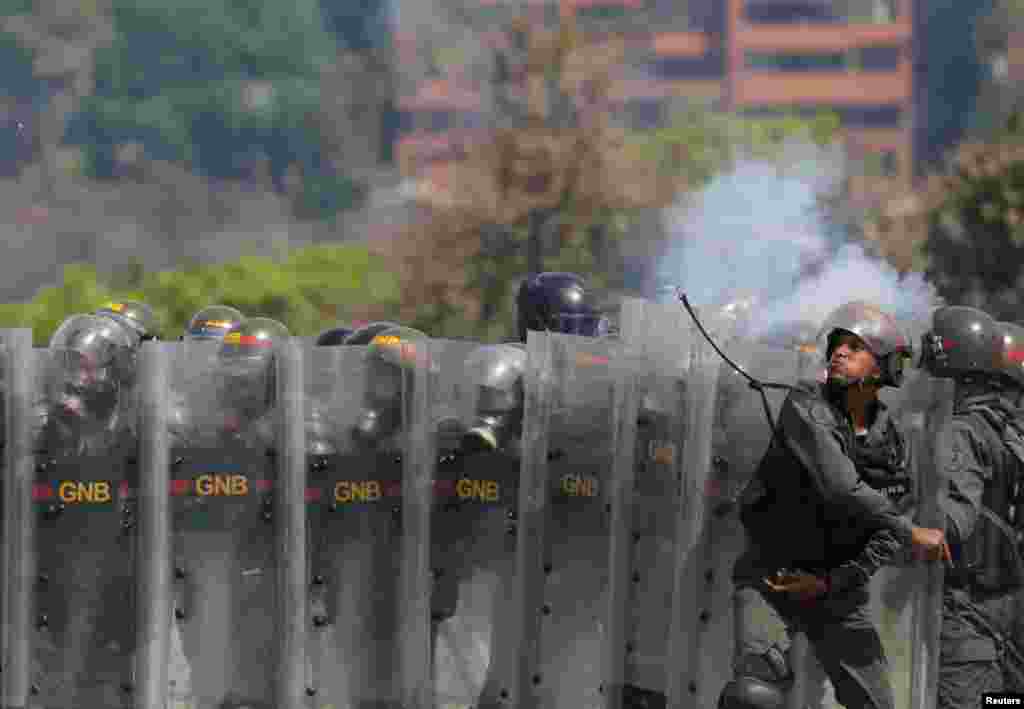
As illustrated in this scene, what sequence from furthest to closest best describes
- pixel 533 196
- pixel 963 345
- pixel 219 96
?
pixel 219 96 < pixel 533 196 < pixel 963 345

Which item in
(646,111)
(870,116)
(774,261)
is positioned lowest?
(774,261)

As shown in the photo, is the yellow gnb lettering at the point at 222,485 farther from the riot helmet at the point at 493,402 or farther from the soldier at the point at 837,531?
the soldier at the point at 837,531

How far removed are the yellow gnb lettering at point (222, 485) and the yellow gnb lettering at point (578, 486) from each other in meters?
1.40

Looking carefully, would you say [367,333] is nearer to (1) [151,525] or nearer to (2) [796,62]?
(1) [151,525]

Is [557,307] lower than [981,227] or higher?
lower

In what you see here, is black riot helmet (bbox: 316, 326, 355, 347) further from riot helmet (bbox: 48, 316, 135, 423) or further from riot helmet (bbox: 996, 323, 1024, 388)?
riot helmet (bbox: 996, 323, 1024, 388)

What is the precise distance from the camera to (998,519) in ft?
31.2

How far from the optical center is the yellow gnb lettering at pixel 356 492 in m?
8.95

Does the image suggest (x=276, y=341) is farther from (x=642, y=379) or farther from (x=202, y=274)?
(x=202, y=274)

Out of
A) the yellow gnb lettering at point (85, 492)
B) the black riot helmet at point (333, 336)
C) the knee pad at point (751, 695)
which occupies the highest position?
the black riot helmet at point (333, 336)

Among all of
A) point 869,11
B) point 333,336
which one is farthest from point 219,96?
point 333,336

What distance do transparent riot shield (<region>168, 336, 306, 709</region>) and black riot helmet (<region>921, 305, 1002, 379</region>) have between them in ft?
9.55

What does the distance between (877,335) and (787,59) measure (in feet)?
448

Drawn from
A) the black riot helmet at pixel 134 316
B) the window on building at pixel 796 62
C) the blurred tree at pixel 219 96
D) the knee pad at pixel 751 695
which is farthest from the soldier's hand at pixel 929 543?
the window on building at pixel 796 62
